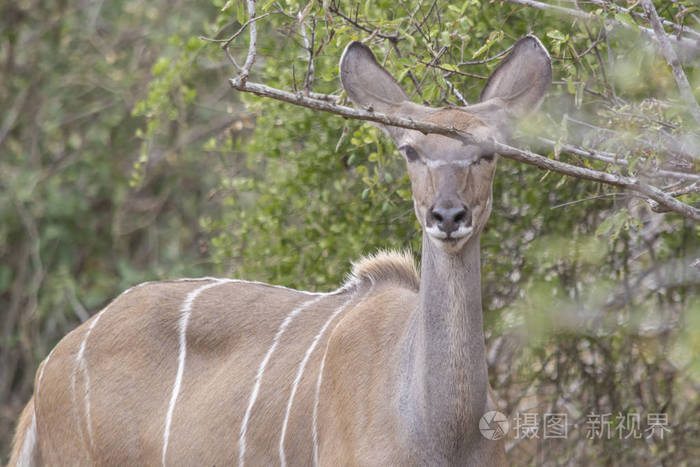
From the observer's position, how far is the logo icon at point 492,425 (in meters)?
2.69

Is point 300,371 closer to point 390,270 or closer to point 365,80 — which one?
point 390,270

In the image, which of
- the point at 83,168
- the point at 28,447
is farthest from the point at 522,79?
the point at 83,168

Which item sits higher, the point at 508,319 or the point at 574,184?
the point at 574,184

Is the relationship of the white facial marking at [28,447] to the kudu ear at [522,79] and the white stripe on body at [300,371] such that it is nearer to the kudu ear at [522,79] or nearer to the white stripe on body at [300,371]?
the white stripe on body at [300,371]

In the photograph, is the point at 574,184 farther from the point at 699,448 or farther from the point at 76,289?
the point at 76,289

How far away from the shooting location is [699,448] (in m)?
3.85

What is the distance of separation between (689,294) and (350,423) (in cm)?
154

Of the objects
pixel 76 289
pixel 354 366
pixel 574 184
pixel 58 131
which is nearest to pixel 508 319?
pixel 574 184

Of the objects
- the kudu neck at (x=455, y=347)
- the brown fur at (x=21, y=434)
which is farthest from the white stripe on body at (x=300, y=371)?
the brown fur at (x=21, y=434)

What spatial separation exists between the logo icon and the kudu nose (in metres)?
0.54

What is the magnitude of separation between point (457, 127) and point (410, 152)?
0.14m

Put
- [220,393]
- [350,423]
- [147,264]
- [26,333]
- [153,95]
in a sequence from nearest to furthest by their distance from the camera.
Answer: [350,423]
[220,393]
[153,95]
[26,333]
[147,264]

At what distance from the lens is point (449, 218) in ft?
8.09

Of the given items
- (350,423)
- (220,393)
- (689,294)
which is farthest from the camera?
(689,294)
